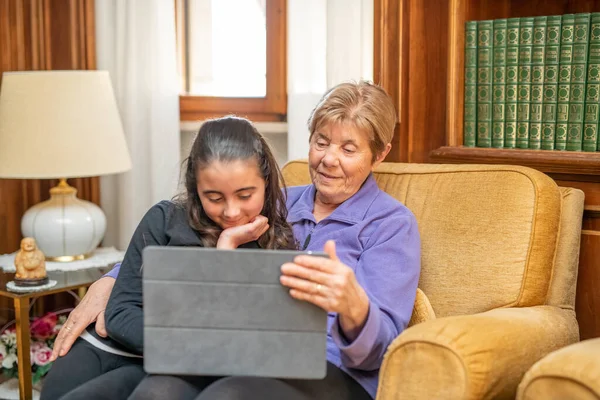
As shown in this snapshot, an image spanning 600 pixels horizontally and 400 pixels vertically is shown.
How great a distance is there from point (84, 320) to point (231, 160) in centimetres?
49

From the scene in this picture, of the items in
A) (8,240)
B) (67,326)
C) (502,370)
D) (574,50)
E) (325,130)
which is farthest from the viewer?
(8,240)

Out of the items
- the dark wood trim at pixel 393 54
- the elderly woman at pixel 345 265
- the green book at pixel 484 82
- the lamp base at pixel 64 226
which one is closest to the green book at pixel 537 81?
the green book at pixel 484 82

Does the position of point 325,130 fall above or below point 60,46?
below

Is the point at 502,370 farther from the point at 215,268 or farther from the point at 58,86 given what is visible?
the point at 58,86

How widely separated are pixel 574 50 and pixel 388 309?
90 centimetres

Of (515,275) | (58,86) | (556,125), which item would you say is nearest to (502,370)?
(515,275)

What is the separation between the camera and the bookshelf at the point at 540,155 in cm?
198

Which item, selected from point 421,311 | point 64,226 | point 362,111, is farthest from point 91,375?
point 64,226

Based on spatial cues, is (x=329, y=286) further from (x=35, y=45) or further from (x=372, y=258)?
(x=35, y=45)

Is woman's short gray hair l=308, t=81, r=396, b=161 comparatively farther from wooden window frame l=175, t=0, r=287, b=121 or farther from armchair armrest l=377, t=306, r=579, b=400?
wooden window frame l=175, t=0, r=287, b=121

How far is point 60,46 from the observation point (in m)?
3.16

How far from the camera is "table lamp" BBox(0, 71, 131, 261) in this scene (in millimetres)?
2553

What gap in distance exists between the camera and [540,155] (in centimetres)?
207

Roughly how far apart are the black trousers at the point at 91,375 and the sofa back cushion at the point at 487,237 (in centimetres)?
70
